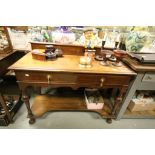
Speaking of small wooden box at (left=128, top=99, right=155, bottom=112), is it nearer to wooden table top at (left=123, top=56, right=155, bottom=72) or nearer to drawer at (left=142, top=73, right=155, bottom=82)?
drawer at (left=142, top=73, right=155, bottom=82)

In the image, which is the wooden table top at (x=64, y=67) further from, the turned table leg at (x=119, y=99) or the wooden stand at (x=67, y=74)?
the turned table leg at (x=119, y=99)

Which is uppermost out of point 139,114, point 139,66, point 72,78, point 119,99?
point 139,66

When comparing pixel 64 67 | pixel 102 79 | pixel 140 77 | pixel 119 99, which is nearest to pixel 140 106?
pixel 119 99

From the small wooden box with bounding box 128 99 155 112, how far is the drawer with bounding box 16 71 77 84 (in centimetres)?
86

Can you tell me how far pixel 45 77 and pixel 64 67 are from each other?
0.18 metres

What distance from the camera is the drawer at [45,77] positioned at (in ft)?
2.99

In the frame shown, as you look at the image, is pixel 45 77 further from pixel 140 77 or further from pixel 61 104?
pixel 140 77

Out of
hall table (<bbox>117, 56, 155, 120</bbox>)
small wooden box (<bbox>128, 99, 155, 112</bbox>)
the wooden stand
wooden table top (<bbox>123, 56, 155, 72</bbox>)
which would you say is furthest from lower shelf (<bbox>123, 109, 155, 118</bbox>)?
wooden table top (<bbox>123, 56, 155, 72</bbox>)

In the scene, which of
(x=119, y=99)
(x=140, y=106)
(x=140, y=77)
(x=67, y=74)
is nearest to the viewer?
(x=67, y=74)

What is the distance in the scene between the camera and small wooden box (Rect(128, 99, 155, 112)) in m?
1.37

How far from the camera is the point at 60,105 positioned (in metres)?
1.41

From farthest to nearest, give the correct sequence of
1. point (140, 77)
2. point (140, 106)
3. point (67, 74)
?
point (140, 106) → point (140, 77) → point (67, 74)

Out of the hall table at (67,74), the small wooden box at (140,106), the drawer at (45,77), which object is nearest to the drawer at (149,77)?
the hall table at (67,74)

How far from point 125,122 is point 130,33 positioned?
1038 millimetres
